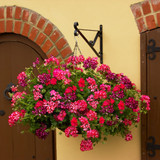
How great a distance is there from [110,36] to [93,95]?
83cm

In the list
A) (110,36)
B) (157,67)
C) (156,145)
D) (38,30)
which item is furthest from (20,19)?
(156,145)

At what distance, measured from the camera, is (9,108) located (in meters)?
3.08

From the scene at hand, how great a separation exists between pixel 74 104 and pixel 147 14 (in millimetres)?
1130

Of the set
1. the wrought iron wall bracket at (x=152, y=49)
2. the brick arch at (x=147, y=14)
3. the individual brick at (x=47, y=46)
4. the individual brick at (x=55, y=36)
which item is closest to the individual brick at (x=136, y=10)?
the brick arch at (x=147, y=14)

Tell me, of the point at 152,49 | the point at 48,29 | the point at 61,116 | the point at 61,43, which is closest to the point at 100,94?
the point at 61,116

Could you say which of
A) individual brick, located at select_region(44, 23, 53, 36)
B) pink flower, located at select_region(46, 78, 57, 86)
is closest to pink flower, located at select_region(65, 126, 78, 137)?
pink flower, located at select_region(46, 78, 57, 86)

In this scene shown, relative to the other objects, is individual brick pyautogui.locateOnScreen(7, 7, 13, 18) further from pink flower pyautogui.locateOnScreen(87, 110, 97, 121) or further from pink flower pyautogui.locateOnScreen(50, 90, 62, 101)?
pink flower pyautogui.locateOnScreen(87, 110, 97, 121)

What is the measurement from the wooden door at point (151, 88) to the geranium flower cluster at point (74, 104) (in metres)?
0.28

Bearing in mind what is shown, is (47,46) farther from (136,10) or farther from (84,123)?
(84,123)

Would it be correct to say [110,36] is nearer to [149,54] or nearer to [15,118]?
[149,54]

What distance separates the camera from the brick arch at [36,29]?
2768mm

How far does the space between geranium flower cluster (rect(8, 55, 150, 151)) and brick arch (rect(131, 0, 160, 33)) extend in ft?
2.00

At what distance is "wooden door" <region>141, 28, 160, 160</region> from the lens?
2398 millimetres

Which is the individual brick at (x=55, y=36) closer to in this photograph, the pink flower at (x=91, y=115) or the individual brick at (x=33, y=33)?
the individual brick at (x=33, y=33)
